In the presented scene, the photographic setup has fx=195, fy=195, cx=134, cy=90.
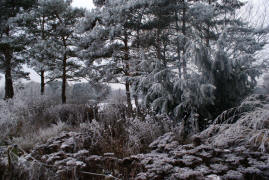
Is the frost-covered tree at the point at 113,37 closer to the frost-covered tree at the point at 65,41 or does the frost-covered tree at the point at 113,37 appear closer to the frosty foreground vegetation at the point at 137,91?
the frosty foreground vegetation at the point at 137,91

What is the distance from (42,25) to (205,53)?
462 inches

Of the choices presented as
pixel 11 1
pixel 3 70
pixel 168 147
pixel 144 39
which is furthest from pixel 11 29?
pixel 168 147

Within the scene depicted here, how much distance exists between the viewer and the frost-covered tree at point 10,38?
10.7 metres

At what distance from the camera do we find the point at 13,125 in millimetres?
4738

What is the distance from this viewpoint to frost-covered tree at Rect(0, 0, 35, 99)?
10672 mm

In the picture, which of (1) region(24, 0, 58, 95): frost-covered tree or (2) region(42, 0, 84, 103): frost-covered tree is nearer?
(1) region(24, 0, 58, 95): frost-covered tree

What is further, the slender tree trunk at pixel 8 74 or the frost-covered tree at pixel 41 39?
the slender tree trunk at pixel 8 74

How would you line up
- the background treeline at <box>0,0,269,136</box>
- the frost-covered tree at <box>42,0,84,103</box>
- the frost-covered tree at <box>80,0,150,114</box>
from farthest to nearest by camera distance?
the frost-covered tree at <box>42,0,84,103</box> → the background treeline at <box>0,0,269,136</box> → the frost-covered tree at <box>80,0,150,114</box>

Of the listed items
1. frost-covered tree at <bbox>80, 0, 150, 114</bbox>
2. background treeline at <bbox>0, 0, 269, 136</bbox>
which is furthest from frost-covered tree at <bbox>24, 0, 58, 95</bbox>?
frost-covered tree at <bbox>80, 0, 150, 114</bbox>

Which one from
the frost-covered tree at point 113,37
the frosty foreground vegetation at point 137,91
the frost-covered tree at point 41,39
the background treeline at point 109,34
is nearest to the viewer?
the frosty foreground vegetation at point 137,91

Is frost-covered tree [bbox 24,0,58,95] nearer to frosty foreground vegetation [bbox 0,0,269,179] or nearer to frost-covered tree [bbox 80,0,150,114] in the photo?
frosty foreground vegetation [bbox 0,0,269,179]

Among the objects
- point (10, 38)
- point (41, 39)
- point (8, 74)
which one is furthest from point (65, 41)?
point (8, 74)

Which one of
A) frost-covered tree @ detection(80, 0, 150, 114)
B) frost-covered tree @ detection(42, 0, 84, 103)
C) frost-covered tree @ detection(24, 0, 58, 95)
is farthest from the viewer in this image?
frost-covered tree @ detection(42, 0, 84, 103)

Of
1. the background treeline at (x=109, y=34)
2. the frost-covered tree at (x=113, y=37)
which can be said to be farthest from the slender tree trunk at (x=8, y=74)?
the frost-covered tree at (x=113, y=37)
